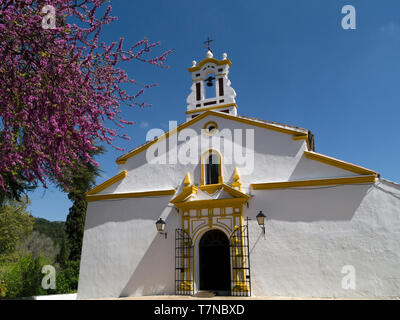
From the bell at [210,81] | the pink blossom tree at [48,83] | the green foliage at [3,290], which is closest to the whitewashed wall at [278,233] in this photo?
the bell at [210,81]

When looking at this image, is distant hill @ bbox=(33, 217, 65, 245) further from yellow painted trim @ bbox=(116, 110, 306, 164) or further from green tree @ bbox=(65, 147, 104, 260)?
yellow painted trim @ bbox=(116, 110, 306, 164)

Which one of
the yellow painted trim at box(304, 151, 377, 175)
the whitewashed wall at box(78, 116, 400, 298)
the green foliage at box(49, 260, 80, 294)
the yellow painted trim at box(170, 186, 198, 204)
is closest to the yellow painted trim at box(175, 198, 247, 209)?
the yellow painted trim at box(170, 186, 198, 204)

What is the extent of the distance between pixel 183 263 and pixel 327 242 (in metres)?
4.34

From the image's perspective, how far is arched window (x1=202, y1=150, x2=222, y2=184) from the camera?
1087 centimetres

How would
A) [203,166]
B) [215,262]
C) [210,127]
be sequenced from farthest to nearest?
1. [210,127]
2. [203,166]
3. [215,262]


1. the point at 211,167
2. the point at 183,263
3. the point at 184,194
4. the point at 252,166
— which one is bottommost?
the point at 183,263

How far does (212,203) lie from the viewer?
10164mm

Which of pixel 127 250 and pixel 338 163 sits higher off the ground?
pixel 338 163

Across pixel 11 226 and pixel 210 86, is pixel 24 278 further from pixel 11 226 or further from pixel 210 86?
pixel 11 226

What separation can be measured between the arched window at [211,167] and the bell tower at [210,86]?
1836 millimetres

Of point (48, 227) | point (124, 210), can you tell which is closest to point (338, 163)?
point (124, 210)

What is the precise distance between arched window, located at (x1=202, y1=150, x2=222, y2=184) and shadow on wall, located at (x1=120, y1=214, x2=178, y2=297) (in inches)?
67.6

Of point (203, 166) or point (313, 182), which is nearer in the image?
point (313, 182)
